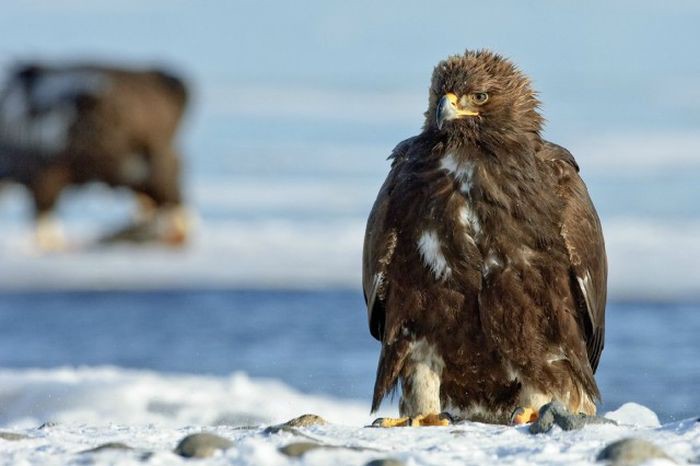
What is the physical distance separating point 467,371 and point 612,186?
13626mm

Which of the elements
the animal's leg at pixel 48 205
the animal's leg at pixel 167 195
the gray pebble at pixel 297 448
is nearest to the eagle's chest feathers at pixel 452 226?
the gray pebble at pixel 297 448

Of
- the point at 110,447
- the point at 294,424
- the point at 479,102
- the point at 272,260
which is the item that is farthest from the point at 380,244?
the point at 272,260

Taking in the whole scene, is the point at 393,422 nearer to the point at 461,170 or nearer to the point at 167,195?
the point at 461,170

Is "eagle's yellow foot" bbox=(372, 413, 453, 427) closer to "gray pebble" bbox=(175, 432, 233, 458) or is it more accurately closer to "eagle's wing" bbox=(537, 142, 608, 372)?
"eagle's wing" bbox=(537, 142, 608, 372)

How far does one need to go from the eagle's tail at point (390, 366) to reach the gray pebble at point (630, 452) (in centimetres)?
153

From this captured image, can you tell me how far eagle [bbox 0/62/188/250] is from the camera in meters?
17.2

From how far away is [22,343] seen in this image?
10.9 meters

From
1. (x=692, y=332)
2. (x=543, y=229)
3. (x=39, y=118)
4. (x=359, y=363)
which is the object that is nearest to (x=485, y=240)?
(x=543, y=229)

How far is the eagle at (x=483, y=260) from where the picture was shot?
18.7 ft

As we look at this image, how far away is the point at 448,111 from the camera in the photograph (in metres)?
5.75

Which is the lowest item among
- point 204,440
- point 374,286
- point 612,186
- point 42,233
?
point 204,440

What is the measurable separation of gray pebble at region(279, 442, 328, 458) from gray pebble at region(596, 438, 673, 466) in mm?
789

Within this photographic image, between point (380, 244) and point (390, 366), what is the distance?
447 mm

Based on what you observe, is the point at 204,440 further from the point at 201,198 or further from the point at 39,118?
the point at 201,198
